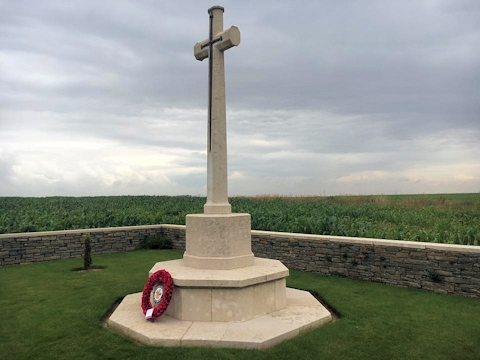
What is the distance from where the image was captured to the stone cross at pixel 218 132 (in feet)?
22.3

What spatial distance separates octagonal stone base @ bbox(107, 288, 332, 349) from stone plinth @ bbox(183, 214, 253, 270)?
3.31 feet

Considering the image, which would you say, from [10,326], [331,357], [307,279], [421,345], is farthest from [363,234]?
[10,326]

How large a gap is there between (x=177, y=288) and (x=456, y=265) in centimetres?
580

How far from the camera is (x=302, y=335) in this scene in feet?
17.9

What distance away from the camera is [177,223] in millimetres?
15938

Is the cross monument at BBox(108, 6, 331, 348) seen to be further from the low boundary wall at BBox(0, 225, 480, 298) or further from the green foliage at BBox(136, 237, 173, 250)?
the green foliage at BBox(136, 237, 173, 250)

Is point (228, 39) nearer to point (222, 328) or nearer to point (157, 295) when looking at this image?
point (157, 295)

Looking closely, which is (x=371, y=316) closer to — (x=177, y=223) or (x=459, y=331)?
(x=459, y=331)

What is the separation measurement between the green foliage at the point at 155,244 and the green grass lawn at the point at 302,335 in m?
4.75

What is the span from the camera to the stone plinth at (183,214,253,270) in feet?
21.2

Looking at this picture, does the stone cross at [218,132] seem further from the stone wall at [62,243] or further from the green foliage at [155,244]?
the green foliage at [155,244]

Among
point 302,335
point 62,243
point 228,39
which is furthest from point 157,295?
point 62,243

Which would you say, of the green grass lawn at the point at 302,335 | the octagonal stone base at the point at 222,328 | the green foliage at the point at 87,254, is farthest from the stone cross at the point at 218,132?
the green foliage at the point at 87,254

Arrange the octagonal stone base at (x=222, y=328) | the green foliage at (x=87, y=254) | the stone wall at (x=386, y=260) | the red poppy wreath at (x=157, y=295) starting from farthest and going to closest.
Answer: the green foliage at (x=87, y=254) → the stone wall at (x=386, y=260) → the red poppy wreath at (x=157, y=295) → the octagonal stone base at (x=222, y=328)
